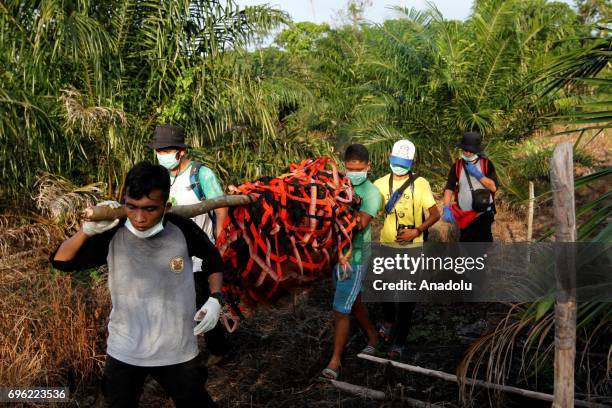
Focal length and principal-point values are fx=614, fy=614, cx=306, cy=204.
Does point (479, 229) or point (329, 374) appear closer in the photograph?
point (329, 374)

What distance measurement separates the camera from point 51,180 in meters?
6.32

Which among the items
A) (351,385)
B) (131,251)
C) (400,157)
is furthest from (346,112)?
(131,251)

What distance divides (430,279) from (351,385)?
2310 millimetres

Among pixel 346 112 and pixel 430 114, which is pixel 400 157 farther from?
pixel 346 112

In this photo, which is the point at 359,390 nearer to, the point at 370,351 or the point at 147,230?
the point at 370,351

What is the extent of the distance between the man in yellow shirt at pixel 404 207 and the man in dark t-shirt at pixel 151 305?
230 cm

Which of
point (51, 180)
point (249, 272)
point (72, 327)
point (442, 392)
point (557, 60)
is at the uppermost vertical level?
point (557, 60)

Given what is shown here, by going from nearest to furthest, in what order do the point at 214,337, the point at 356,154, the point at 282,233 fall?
1. the point at 282,233
2. the point at 356,154
3. the point at 214,337

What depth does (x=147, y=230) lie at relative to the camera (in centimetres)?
259

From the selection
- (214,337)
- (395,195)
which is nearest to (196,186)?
(214,337)

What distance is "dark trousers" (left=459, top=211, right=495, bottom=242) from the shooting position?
576 centimetres

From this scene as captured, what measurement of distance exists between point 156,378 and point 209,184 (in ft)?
5.43

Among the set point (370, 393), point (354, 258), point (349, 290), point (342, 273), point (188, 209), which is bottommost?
point (370, 393)

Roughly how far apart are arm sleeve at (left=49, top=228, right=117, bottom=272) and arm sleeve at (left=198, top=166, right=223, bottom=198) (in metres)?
1.48
